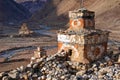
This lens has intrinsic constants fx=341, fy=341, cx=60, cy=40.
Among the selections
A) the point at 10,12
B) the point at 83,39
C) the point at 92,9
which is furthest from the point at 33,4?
the point at 83,39

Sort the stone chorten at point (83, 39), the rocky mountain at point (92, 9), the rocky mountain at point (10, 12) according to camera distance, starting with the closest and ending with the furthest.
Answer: the stone chorten at point (83, 39) < the rocky mountain at point (92, 9) < the rocky mountain at point (10, 12)

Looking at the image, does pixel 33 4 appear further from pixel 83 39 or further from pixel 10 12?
pixel 83 39

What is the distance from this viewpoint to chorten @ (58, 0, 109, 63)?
16.2 meters

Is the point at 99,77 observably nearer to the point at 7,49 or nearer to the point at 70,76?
the point at 70,76

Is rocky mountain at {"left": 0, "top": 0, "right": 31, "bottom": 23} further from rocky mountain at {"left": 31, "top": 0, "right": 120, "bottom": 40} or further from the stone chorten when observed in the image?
the stone chorten

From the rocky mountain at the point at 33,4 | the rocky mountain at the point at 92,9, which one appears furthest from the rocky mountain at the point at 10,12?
the rocky mountain at the point at 33,4

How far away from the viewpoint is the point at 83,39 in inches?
632

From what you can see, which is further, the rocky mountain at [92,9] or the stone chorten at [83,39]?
the rocky mountain at [92,9]

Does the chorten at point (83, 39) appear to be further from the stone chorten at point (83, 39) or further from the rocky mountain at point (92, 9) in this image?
the rocky mountain at point (92, 9)

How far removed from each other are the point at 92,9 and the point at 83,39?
71.8 meters

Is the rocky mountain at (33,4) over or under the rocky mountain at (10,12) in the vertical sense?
over

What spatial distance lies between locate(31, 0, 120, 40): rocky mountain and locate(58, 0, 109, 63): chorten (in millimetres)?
40707

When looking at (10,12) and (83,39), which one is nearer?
(83,39)

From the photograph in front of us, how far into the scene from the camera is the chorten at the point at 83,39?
1620 centimetres
